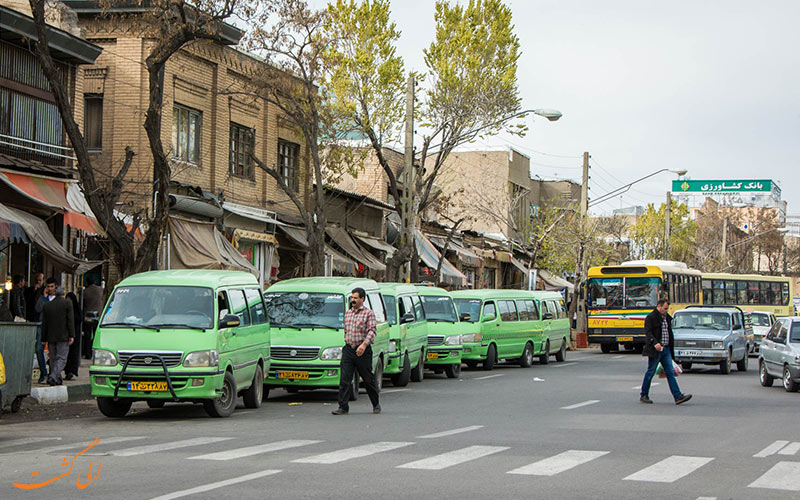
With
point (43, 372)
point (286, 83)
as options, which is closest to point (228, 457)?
point (43, 372)

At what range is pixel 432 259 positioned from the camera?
44812 millimetres

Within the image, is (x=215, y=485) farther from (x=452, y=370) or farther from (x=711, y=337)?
(x=711, y=337)

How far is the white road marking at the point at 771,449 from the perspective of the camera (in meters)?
11.8

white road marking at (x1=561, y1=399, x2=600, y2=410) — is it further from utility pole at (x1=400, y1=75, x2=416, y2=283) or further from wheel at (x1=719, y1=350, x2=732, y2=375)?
utility pole at (x1=400, y1=75, x2=416, y2=283)

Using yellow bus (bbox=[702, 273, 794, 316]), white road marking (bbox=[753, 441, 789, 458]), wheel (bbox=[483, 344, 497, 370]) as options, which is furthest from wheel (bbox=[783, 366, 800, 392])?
yellow bus (bbox=[702, 273, 794, 316])

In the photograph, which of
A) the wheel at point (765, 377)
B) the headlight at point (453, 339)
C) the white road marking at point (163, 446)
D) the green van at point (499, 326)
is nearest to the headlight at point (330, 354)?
the white road marking at point (163, 446)

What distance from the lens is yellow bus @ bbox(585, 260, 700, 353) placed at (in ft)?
125

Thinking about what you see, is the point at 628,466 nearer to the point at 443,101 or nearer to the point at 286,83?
the point at 286,83

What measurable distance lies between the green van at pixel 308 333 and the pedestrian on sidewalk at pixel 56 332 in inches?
136

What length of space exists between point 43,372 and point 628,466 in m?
11.9

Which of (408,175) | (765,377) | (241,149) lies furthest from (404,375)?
(241,149)

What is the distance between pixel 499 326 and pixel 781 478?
734 inches

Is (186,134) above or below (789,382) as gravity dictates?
above

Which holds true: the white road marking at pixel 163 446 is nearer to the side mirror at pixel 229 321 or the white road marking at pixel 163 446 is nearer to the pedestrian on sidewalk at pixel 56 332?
the side mirror at pixel 229 321
